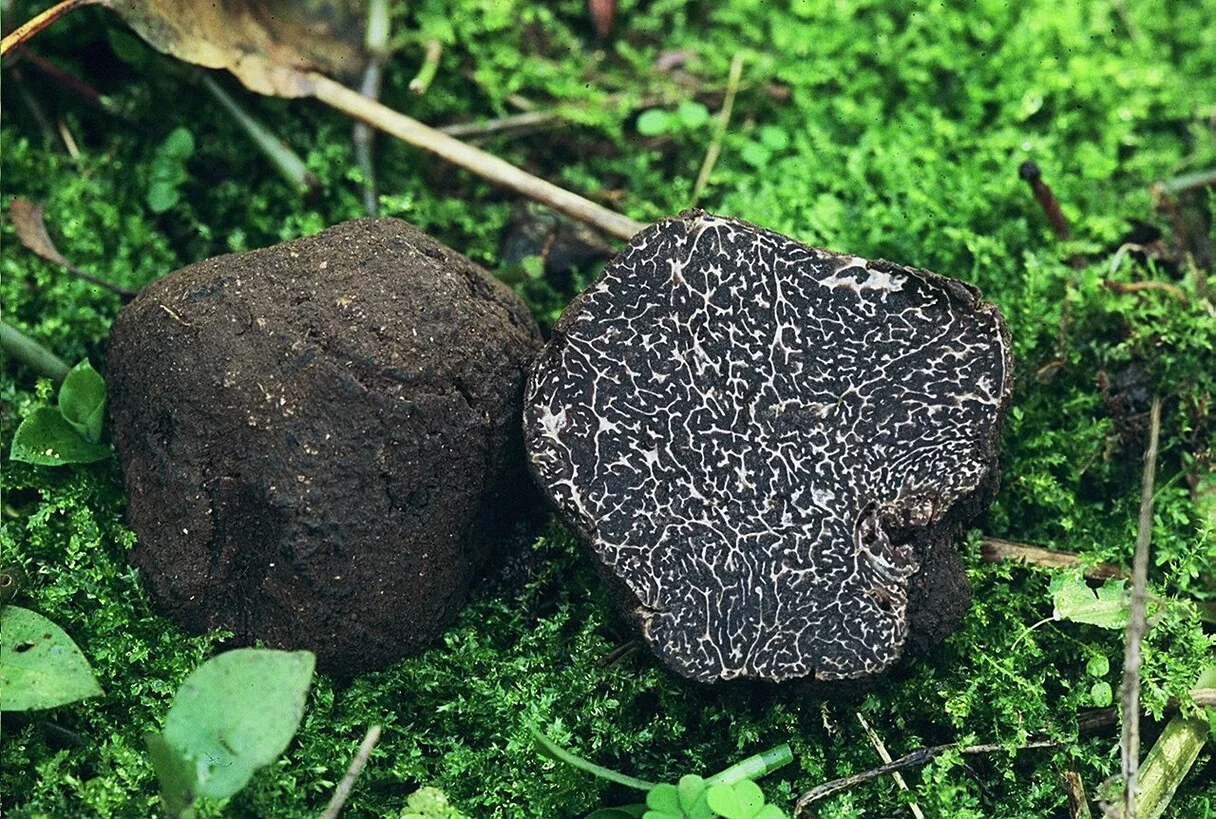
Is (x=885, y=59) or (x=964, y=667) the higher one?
(x=885, y=59)

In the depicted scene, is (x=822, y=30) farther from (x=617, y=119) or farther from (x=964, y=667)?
(x=964, y=667)

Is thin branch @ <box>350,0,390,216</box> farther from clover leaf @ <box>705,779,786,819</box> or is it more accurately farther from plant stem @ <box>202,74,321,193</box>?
clover leaf @ <box>705,779,786,819</box>

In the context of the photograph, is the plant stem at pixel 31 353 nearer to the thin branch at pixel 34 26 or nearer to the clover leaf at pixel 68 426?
the clover leaf at pixel 68 426

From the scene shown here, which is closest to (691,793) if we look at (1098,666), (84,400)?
(1098,666)

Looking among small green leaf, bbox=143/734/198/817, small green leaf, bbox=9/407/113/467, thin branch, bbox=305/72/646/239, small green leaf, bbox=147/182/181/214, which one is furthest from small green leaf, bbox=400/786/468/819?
small green leaf, bbox=147/182/181/214

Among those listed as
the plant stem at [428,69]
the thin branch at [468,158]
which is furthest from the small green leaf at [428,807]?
the plant stem at [428,69]

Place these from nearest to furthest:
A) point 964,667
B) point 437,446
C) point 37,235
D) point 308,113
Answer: point 437,446 → point 964,667 → point 37,235 → point 308,113

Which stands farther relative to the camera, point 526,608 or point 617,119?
point 617,119

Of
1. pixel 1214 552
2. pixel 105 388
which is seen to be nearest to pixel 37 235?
pixel 105 388
